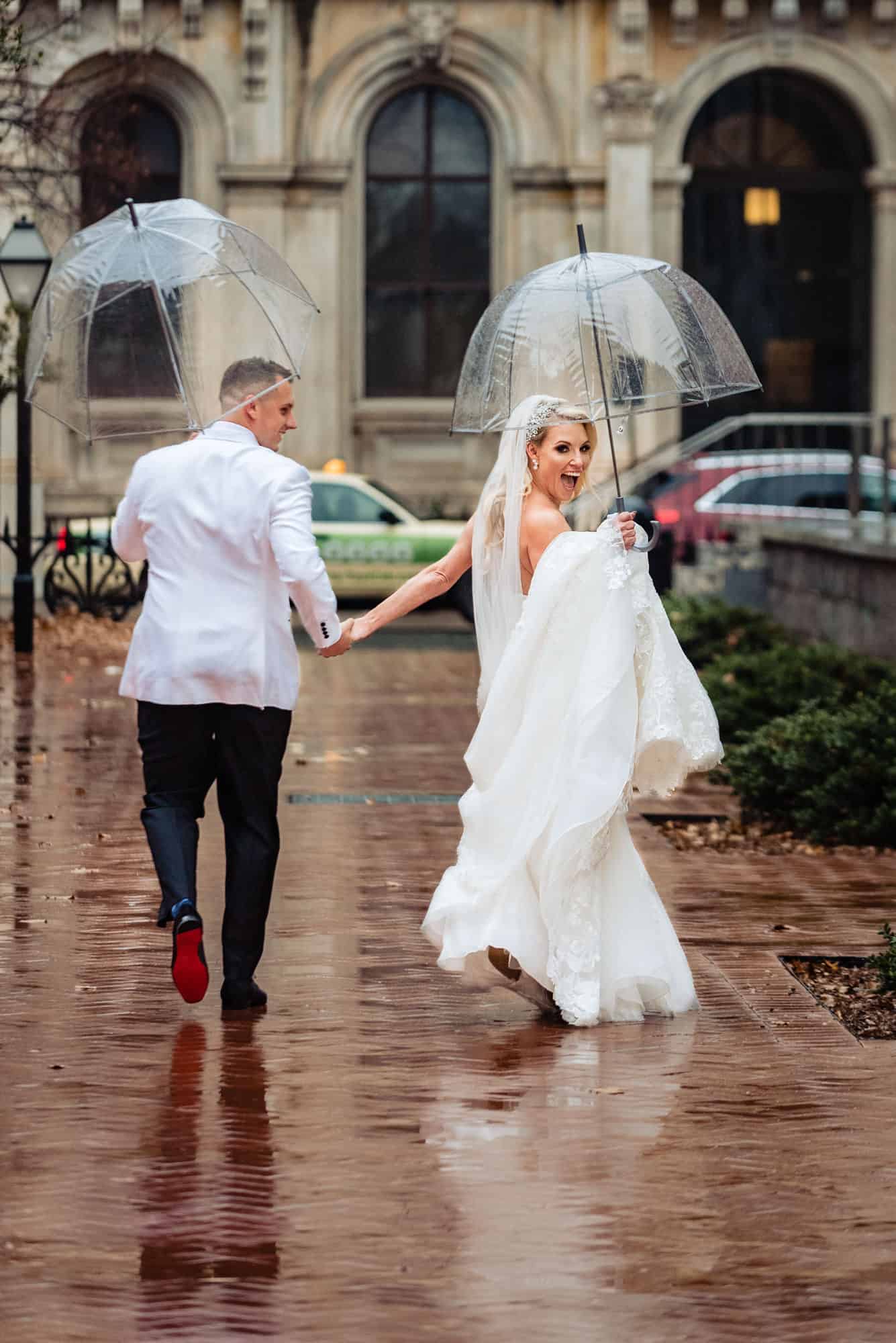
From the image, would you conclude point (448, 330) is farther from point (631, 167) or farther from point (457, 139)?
point (631, 167)

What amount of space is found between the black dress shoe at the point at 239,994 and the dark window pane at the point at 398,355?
23.3 meters

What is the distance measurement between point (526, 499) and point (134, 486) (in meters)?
1.14

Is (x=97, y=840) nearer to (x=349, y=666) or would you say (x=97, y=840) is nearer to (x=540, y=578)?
(x=540, y=578)

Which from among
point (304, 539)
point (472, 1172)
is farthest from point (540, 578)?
point (472, 1172)

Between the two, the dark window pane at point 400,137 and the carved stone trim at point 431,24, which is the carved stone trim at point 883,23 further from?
the dark window pane at point 400,137

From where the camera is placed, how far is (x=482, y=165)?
95.0 ft

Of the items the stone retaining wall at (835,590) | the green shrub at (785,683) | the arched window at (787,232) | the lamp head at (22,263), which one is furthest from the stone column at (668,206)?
the green shrub at (785,683)

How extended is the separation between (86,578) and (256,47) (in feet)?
30.4

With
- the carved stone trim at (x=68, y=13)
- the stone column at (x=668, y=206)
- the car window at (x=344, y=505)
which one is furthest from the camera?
the stone column at (x=668, y=206)

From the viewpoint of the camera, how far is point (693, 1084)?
5812 millimetres

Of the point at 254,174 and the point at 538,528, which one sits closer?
the point at 538,528

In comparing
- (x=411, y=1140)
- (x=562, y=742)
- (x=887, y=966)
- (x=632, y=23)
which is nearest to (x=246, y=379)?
(x=562, y=742)

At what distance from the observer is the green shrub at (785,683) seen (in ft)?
41.3

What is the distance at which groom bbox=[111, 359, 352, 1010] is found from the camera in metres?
6.33
